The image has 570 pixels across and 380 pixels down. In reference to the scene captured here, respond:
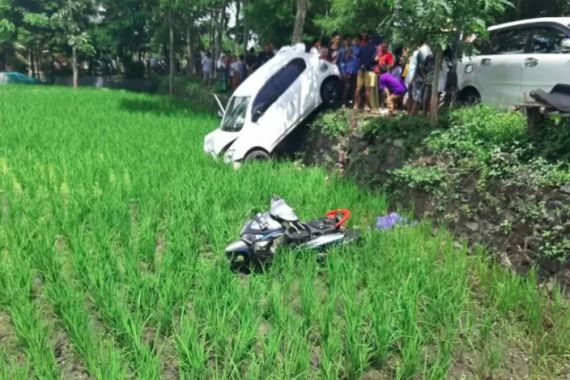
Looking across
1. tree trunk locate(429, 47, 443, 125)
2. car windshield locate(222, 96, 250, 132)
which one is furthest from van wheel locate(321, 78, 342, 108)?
tree trunk locate(429, 47, 443, 125)

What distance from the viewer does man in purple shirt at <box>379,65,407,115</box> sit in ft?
27.8

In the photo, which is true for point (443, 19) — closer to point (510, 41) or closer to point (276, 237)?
point (510, 41)

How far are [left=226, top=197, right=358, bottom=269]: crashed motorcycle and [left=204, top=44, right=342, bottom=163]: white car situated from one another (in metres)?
4.15

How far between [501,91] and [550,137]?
2547mm

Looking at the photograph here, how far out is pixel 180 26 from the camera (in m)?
26.1

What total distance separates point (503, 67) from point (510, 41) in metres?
0.42

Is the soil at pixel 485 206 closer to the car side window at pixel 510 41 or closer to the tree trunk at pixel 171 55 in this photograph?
the car side window at pixel 510 41

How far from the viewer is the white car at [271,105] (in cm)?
869

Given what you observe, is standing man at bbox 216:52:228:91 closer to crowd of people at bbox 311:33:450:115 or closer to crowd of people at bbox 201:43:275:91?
crowd of people at bbox 201:43:275:91

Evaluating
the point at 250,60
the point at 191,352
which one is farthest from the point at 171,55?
the point at 191,352

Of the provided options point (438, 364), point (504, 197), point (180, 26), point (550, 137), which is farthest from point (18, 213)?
point (180, 26)

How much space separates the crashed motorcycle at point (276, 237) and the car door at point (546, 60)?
11.6 feet

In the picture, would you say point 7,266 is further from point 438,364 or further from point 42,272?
point 438,364

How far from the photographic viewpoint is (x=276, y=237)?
13.9 ft
